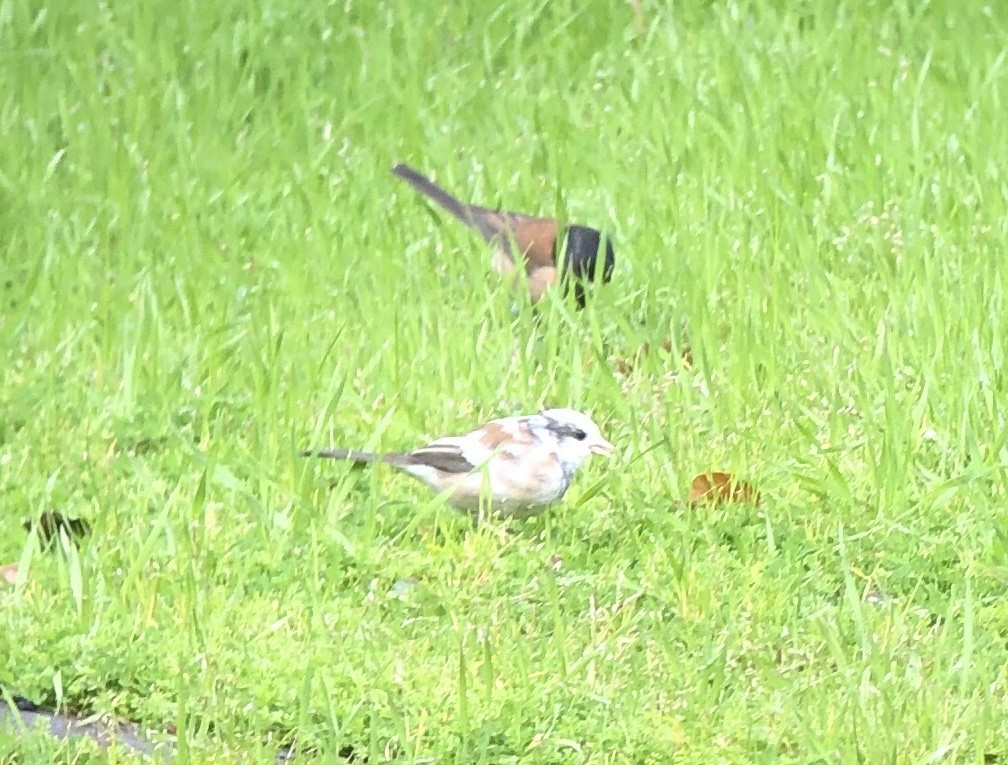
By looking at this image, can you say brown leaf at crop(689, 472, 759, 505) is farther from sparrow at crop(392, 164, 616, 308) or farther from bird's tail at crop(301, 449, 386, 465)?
sparrow at crop(392, 164, 616, 308)

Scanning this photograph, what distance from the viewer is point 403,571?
13.9 feet

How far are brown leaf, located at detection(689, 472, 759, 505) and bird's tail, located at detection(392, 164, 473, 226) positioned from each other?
198 cm

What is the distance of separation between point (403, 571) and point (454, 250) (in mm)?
2217

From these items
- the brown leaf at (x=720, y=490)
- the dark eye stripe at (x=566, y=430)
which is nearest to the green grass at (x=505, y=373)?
the brown leaf at (x=720, y=490)

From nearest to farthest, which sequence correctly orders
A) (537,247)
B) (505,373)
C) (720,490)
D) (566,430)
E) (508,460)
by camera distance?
(508,460) → (566,430) → (720,490) → (505,373) → (537,247)

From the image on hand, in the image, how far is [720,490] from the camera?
4641 millimetres

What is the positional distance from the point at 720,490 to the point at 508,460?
2.08 feet

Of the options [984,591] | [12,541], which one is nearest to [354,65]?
[12,541]

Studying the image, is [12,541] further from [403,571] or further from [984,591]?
[984,591]

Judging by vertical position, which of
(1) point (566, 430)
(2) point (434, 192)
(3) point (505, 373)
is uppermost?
(1) point (566, 430)

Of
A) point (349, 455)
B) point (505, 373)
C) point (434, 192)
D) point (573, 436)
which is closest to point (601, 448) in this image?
point (573, 436)

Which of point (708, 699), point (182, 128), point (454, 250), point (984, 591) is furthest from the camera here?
point (182, 128)

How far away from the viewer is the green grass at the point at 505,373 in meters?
3.65

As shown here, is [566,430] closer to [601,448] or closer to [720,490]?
[601,448]
